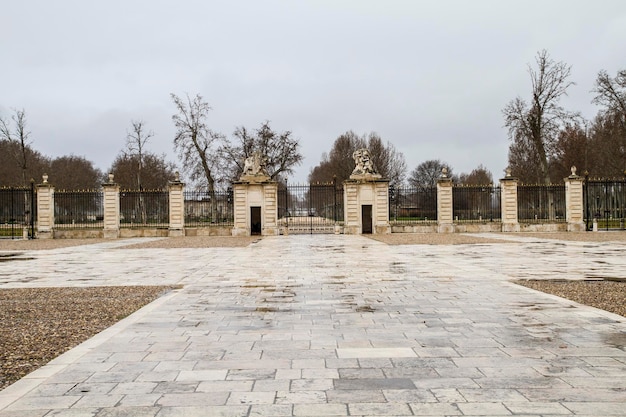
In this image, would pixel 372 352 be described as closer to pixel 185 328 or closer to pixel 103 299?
pixel 185 328

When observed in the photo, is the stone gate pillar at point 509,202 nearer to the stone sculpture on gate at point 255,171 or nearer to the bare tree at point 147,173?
the stone sculpture on gate at point 255,171

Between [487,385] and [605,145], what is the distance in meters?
49.9

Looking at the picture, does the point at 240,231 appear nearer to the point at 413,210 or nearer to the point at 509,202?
the point at 509,202

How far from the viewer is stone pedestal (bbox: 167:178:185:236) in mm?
33562

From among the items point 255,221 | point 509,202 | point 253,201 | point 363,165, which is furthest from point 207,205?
point 509,202

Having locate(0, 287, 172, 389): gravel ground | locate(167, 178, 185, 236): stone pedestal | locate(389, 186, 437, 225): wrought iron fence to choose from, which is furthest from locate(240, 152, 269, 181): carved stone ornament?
locate(0, 287, 172, 389): gravel ground

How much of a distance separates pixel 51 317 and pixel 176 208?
25.7 metres

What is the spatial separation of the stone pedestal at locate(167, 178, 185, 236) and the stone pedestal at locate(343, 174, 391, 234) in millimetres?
10113

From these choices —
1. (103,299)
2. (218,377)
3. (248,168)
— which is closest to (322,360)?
(218,377)

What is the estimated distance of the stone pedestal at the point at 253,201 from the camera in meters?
33.5

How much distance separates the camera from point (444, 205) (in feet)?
112

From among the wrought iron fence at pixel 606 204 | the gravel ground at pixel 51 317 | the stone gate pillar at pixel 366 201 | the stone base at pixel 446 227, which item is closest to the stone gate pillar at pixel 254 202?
the stone gate pillar at pixel 366 201

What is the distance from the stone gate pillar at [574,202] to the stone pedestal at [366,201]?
1171cm

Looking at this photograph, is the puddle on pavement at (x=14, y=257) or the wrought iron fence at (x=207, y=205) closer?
the puddle on pavement at (x=14, y=257)
